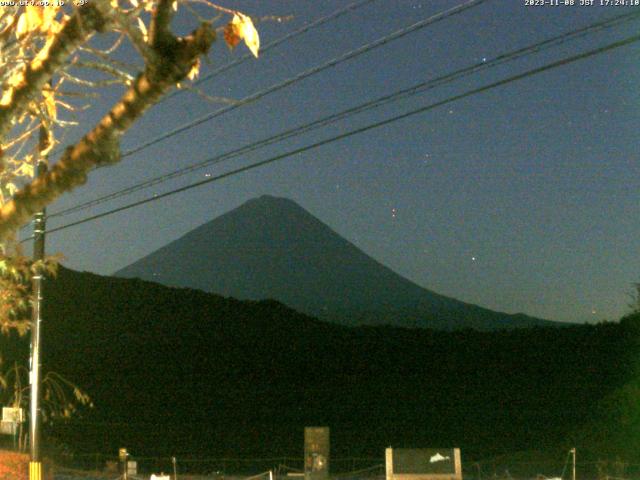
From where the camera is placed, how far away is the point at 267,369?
76.8 m

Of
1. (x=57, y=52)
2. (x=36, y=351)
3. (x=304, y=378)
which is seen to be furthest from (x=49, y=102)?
(x=304, y=378)

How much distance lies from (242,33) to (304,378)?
6928 centimetres

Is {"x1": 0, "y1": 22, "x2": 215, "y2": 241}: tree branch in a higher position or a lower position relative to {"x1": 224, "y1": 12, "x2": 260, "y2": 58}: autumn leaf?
lower

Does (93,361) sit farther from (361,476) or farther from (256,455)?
(361,476)

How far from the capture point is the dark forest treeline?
53.1 m

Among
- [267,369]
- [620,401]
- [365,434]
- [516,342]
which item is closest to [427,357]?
[516,342]

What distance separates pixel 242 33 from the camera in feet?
19.7

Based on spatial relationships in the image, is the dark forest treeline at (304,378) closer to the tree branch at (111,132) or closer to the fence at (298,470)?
the fence at (298,470)

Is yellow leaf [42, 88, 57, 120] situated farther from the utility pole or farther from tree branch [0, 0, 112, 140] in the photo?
the utility pole

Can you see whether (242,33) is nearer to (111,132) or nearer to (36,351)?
(111,132)

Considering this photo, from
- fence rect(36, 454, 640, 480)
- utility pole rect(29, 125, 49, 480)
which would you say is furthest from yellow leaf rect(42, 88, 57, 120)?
fence rect(36, 454, 640, 480)

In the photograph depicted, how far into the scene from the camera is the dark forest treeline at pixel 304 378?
174ft

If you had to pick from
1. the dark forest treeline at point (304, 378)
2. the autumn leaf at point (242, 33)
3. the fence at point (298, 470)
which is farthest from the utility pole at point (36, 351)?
the dark forest treeline at point (304, 378)

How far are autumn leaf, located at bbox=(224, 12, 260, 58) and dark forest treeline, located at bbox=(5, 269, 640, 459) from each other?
41107 millimetres
